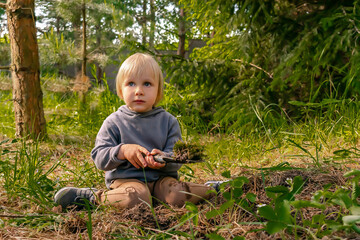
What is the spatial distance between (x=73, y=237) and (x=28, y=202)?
661mm

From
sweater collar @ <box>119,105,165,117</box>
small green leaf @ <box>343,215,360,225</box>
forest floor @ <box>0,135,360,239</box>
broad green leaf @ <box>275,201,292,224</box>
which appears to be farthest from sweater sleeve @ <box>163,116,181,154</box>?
small green leaf @ <box>343,215,360,225</box>

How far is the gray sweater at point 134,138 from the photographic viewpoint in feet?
6.70

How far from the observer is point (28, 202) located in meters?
1.98

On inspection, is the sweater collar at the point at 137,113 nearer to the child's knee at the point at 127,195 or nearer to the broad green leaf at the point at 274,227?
the child's knee at the point at 127,195

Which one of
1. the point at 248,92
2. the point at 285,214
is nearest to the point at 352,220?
the point at 285,214

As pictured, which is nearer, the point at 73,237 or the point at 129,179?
the point at 73,237

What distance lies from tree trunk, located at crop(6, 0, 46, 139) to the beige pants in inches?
87.8

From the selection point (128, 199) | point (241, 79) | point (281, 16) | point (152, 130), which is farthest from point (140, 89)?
point (241, 79)

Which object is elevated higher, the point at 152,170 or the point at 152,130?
the point at 152,130

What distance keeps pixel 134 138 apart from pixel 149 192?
1.24ft

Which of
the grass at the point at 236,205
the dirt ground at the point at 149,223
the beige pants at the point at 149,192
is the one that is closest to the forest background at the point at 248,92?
the grass at the point at 236,205

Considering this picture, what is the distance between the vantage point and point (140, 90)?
82.2 inches

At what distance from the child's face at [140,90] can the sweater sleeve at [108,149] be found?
0.20m

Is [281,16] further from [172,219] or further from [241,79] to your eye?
[172,219]
